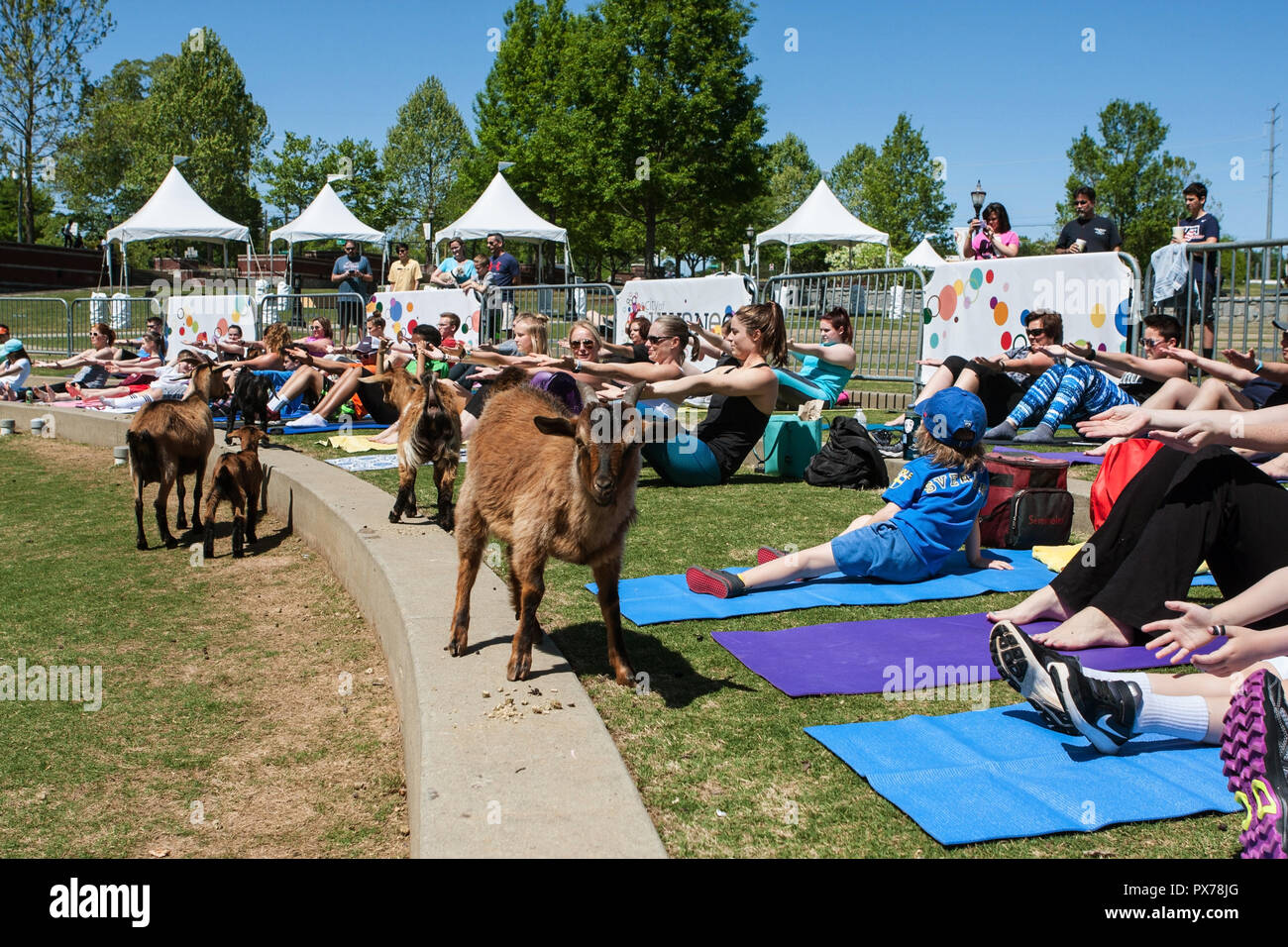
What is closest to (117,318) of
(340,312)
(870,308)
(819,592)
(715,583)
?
(340,312)

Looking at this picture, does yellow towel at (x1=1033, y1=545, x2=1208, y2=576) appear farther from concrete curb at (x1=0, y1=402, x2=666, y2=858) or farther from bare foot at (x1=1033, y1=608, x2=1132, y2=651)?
concrete curb at (x1=0, y1=402, x2=666, y2=858)

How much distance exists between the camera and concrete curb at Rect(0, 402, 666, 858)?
2873 millimetres

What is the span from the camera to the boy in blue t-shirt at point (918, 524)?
19.4ft

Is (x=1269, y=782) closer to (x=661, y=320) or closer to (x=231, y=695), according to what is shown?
(x=231, y=695)

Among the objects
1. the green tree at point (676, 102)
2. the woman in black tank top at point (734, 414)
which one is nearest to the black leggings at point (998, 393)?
the woman in black tank top at point (734, 414)

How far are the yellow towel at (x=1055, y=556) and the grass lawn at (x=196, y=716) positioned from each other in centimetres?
440

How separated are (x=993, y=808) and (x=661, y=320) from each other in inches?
244

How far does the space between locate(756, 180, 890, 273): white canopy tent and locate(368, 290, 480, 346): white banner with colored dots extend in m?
15.5

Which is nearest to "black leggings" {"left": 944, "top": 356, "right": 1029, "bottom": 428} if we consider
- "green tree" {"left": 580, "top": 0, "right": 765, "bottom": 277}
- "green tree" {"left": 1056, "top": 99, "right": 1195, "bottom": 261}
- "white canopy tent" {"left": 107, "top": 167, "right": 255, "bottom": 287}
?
"white canopy tent" {"left": 107, "top": 167, "right": 255, "bottom": 287}

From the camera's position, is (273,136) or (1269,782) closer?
(1269,782)

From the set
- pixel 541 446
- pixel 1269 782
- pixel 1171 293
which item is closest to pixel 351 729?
pixel 541 446

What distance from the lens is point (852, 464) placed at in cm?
909

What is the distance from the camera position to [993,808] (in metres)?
3.25

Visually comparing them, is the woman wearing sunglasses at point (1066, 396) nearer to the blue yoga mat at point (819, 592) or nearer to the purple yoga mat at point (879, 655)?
the blue yoga mat at point (819, 592)
